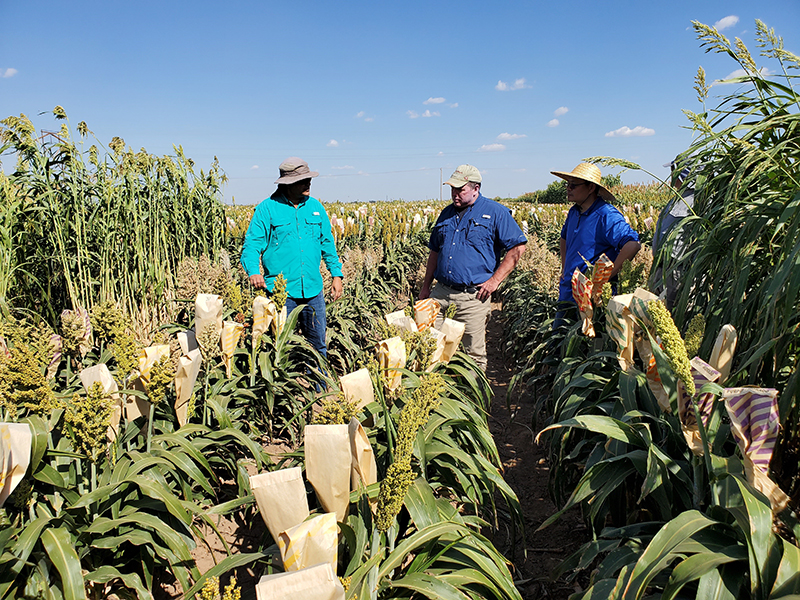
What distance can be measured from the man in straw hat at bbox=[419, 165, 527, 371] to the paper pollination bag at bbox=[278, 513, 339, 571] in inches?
119

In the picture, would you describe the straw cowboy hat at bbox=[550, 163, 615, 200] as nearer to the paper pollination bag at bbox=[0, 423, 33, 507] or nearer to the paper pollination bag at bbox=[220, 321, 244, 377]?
the paper pollination bag at bbox=[220, 321, 244, 377]

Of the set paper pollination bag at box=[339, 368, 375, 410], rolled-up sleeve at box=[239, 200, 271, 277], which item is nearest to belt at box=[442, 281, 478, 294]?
rolled-up sleeve at box=[239, 200, 271, 277]

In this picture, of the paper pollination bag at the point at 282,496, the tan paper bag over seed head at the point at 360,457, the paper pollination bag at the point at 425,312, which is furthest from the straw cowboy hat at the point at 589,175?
the paper pollination bag at the point at 282,496

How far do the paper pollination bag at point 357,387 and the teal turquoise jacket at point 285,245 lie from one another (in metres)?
2.35

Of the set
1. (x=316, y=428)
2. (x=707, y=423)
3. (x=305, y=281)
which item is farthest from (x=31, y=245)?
(x=707, y=423)

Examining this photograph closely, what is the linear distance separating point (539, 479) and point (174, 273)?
444 centimetres

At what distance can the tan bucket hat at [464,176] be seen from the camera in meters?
4.16

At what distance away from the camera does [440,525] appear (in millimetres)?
1604

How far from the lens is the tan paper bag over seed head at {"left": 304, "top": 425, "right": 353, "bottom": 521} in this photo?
1.46m

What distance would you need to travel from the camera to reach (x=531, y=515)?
2932 mm

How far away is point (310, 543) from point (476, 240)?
3.33m

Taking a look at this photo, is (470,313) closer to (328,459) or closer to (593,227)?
(593,227)

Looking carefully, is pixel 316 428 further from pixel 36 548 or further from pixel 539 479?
pixel 539 479

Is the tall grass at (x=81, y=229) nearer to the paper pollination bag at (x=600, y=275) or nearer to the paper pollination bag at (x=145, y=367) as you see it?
the paper pollination bag at (x=145, y=367)
